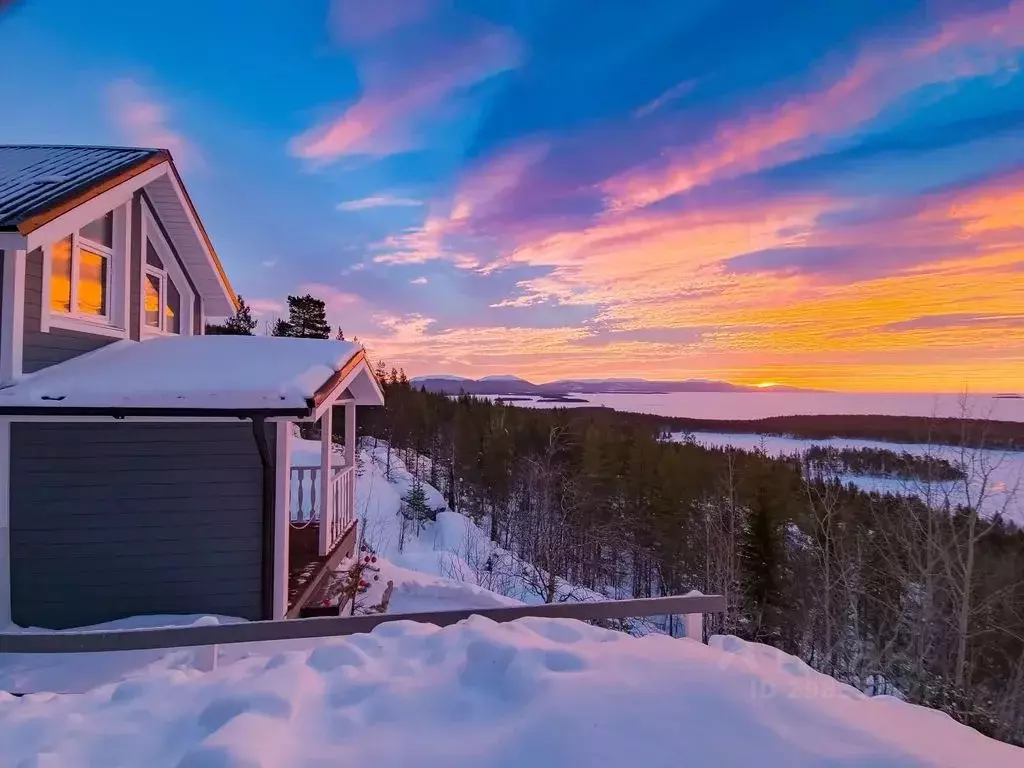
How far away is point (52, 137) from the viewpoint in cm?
845

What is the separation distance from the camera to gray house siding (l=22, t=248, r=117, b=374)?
15.5 ft

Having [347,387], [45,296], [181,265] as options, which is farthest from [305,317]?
[45,296]

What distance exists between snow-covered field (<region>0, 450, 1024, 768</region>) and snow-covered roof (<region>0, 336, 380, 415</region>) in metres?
2.35

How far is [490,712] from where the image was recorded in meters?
2.03

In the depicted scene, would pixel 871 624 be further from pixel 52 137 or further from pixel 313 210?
pixel 52 137


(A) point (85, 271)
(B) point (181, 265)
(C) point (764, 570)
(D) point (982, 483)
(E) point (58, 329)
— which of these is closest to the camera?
(E) point (58, 329)


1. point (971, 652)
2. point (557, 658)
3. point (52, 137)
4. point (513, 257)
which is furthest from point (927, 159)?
point (52, 137)

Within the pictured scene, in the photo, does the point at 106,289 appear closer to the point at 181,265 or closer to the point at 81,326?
the point at 81,326

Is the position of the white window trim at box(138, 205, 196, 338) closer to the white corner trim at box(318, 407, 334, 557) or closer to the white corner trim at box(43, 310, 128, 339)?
the white corner trim at box(43, 310, 128, 339)

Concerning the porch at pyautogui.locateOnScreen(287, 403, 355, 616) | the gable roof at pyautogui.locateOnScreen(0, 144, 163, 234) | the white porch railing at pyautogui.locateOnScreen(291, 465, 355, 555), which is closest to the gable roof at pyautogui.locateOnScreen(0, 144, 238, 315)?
the gable roof at pyautogui.locateOnScreen(0, 144, 163, 234)

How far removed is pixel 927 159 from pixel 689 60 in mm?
4094

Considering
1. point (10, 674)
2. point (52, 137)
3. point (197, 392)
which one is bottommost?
point (10, 674)

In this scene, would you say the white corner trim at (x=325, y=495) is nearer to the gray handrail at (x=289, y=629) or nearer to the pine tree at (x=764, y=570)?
the gray handrail at (x=289, y=629)

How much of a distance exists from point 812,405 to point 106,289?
3019 cm
